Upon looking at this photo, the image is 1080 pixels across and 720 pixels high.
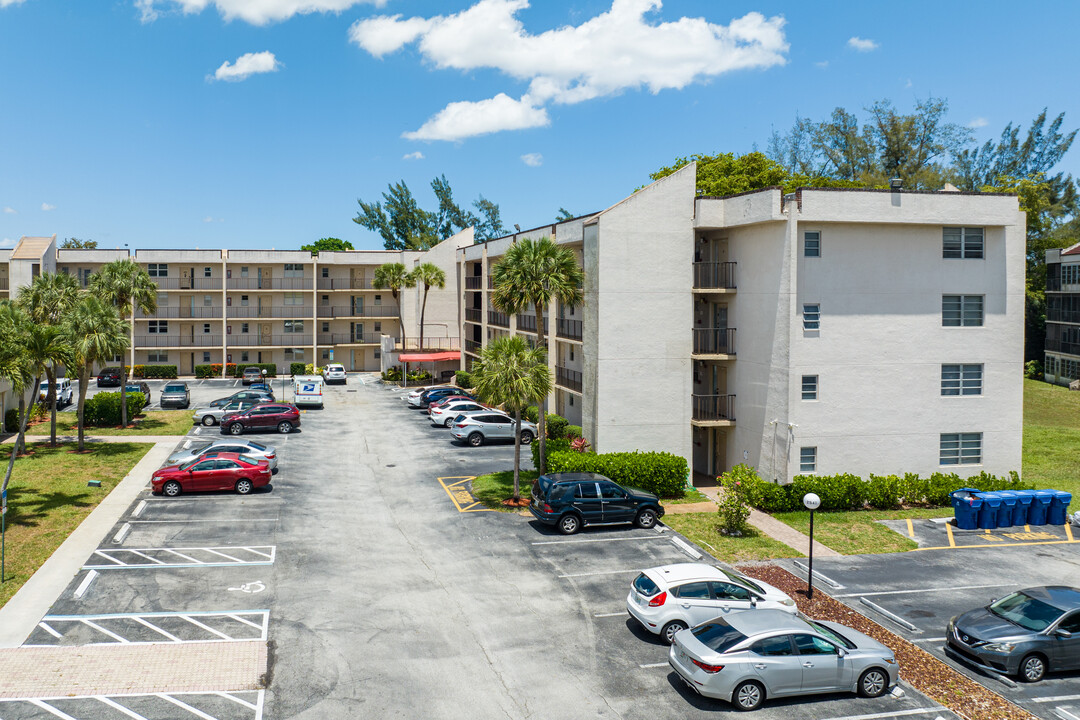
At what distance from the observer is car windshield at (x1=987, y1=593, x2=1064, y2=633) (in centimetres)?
1648

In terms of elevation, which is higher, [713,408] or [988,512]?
[713,408]

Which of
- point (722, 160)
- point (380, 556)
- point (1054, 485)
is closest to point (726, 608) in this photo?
point (380, 556)

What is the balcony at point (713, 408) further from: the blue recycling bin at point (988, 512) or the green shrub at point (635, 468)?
the blue recycling bin at point (988, 512)

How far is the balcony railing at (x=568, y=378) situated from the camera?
36366 millimetres

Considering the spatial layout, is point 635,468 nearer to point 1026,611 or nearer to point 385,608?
point 385,608

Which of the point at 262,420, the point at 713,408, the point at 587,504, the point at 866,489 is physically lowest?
the point at 866,489

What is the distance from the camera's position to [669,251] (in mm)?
31438

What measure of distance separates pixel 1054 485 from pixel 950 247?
11.6m

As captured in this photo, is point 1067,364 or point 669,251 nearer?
point 669,251

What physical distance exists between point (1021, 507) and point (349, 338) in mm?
57273

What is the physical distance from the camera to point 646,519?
26.0 m

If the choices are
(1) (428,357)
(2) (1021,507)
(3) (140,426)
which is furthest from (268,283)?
(2) (1021,507)

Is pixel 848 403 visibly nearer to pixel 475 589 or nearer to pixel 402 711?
pixel 475 589

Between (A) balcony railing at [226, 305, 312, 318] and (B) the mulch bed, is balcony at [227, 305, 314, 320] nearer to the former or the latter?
(A) balcony railing at [226, 305, 312, 318]
